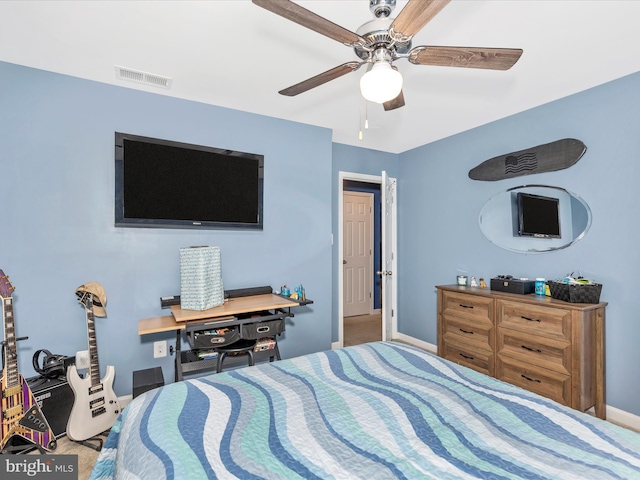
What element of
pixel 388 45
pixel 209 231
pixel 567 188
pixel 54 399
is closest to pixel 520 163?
pixel 567 188

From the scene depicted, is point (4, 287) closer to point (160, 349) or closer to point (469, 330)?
point (160, 349)

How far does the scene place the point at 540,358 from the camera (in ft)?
8.13

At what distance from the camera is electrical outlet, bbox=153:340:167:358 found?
2.63 m

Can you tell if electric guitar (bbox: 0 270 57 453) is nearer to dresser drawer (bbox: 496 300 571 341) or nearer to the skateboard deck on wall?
dresser drawer (bbox: 496 300 571 341)

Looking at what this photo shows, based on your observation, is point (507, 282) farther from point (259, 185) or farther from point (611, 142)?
point (259, 185)

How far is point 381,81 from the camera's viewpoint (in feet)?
4.27

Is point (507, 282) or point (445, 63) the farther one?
point (507, 282)

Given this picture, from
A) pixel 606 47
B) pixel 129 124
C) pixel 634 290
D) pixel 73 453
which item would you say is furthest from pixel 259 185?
pixel 634 290

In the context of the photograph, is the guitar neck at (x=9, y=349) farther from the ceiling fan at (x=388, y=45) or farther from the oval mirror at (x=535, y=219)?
the oval mirror at (x=535, y=219)

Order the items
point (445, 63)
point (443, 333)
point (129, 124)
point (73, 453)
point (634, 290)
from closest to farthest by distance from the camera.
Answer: point (445, 63) < point (73, 453) < point (634, 290) < point (129, 124) < point (443, 333)

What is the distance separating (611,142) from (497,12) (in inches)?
60.3

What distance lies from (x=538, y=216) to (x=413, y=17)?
247cm

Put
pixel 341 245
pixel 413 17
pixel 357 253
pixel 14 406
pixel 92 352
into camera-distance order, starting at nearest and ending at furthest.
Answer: pixel 413 17 < pixel 14 406 < pixel 92 352 < pixel 341 245 < pixel 357 253

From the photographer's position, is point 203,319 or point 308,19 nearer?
point 308,19
